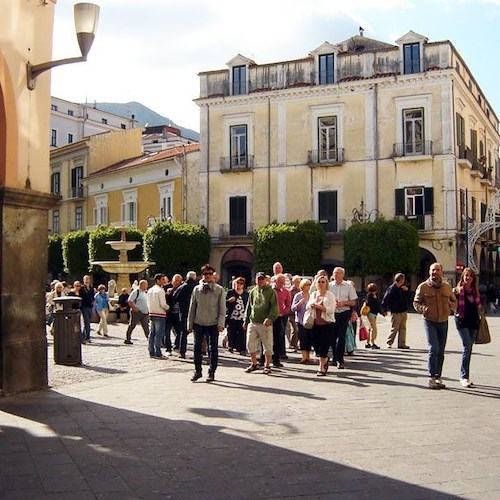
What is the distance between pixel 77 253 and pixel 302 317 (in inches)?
1309

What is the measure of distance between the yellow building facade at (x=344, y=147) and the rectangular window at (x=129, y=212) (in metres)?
7.28

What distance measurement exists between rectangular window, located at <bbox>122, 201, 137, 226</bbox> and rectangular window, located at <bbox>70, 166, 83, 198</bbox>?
557 centimetres

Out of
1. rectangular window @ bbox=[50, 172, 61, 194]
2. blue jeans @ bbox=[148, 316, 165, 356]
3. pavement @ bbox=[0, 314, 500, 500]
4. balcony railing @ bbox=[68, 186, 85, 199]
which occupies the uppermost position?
rectangular window @ bbox=[50, 172, 61, 194]

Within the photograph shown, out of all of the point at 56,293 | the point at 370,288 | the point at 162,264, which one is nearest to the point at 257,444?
the point at 370,288

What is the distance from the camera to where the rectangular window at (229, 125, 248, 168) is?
Result: 39.2 m

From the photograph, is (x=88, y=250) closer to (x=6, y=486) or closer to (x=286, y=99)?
(x=286, y=99)

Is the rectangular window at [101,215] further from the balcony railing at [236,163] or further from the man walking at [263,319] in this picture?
the man walking at [263,319]

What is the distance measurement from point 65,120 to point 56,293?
53385mm

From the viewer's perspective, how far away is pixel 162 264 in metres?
37.9

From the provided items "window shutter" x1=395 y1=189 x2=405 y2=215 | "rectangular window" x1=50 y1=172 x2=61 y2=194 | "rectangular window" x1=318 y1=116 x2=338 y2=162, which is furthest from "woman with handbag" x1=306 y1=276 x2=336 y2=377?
"rectangular window" x1=50 y1=172 x2=61 y2=194

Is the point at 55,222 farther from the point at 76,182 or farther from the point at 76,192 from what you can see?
the point at 76,182

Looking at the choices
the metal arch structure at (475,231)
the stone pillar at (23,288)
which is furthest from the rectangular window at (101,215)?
the stone pillar at (23,288)

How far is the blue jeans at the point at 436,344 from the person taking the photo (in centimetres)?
995

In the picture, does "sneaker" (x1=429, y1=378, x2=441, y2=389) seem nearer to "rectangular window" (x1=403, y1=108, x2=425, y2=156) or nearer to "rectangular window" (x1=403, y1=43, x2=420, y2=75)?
"rectangular window" (x1=403, y1=108, x2=425, y2=156)
